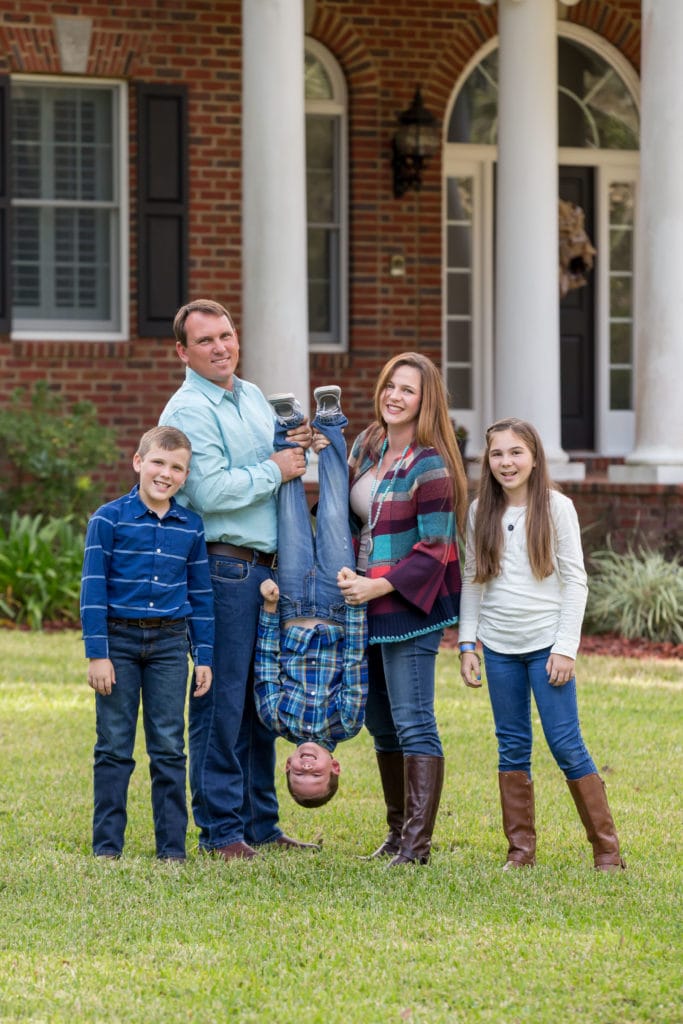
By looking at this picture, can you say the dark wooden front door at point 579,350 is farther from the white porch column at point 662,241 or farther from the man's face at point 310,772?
the man's face at point 310,772

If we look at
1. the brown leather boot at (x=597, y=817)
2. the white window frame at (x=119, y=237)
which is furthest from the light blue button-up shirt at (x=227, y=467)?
the white window frame at (x=119, y=237)

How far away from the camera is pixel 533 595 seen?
4.86 metres

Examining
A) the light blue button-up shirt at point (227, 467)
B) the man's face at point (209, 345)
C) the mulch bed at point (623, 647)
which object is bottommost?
the mulch bed at point (623, 647)

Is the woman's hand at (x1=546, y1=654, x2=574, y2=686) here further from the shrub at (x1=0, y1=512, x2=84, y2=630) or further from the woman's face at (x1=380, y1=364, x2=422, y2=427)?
the shrub at (x1=0, y1=512, x2=84, y2=630)

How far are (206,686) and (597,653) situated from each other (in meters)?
4.85

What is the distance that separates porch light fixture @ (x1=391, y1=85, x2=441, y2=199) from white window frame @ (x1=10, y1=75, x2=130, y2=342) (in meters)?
2.07

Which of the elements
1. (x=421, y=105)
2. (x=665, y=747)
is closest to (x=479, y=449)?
(x=421, y=105)

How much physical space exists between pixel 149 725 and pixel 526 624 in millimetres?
1192

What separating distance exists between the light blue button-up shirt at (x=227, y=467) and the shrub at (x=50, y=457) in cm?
601

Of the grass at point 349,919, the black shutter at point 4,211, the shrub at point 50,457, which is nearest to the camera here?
the grass at point 349,919

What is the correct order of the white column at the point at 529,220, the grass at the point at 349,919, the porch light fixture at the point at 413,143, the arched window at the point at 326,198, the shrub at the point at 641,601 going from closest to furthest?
the grass at the point at 349,919
the shrub at the point at 641,601
the white column at the point at 529,220
the porch light fixture at the point at 413,143
the arched window at the point at 326,198

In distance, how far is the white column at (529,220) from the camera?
10.5 meters

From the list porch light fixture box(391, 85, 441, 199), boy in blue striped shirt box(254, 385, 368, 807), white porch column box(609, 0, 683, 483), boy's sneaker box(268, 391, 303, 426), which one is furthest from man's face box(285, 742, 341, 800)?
porch light fixture box(391, 85, 441, 199)

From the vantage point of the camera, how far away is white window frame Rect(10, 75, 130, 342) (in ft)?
39.0
